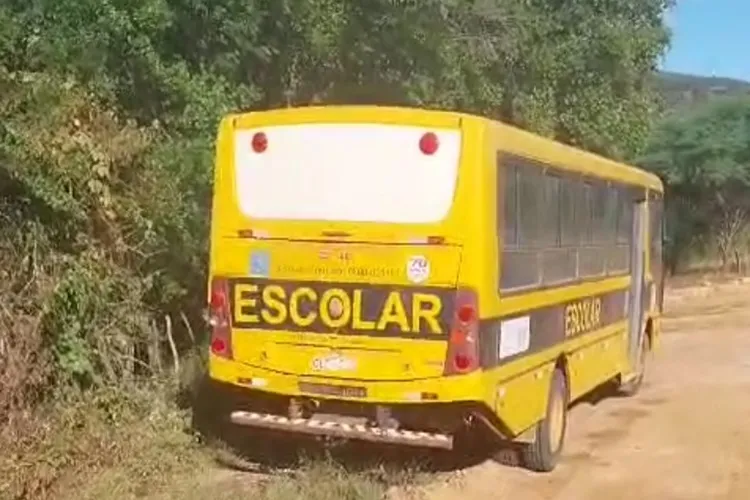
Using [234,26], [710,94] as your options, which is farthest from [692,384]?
[710,94]

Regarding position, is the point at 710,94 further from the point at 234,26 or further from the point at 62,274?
the point at 62,274

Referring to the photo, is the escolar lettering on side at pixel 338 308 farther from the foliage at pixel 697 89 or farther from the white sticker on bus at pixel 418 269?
the foliage at pixel 697 89

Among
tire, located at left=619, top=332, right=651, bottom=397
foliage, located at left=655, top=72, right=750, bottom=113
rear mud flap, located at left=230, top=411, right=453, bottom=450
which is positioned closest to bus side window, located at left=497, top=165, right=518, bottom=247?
rear mud flap, located at left=230, top=411, right=453, bottom=450

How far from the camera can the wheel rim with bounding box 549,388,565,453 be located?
11219mm

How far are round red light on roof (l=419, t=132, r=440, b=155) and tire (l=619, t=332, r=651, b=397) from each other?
7.05 m

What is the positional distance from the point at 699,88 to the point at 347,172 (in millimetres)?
44263

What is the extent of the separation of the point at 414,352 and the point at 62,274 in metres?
2.72

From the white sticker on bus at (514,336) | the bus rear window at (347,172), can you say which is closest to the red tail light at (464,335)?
the white sticker on bus at (514,336)

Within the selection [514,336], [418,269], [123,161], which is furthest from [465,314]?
[123,161]

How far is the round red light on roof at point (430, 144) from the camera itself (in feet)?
30.7

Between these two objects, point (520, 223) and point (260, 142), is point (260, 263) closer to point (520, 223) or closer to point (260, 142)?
point (260, 142)

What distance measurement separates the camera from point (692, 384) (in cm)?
1705

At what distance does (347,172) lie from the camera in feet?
31.6

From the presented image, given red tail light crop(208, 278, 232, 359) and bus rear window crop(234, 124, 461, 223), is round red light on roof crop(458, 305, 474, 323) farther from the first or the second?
red tail light crop(208, 278, 232, 359)
